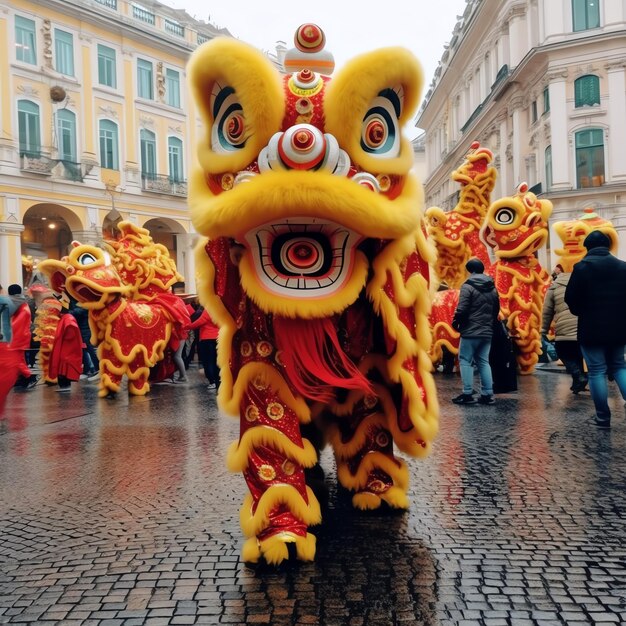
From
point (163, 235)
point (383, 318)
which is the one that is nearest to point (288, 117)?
point (383, 318)

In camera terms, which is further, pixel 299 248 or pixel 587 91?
pixel 587 91

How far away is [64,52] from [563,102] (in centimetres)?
1883

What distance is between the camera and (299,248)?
3.02 m

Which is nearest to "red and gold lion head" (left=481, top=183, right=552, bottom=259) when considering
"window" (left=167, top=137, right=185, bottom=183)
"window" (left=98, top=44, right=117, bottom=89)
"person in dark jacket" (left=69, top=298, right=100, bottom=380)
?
"person in dark jacket" (left=69, top=298, right=100, bottom=380)

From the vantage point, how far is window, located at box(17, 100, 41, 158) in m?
24.9

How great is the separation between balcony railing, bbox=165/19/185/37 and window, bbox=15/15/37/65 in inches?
266

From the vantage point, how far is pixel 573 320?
27.1ft

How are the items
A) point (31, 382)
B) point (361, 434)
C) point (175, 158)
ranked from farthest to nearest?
point (175, 158) → point (31, 382) → point (361, 434)

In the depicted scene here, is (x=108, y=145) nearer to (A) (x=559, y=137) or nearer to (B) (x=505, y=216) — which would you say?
(A) (x=559, y=137)

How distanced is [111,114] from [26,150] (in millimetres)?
4369

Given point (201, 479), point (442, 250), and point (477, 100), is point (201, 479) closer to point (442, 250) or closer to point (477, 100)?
point (442, 250)

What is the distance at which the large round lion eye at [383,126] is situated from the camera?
3080 mm

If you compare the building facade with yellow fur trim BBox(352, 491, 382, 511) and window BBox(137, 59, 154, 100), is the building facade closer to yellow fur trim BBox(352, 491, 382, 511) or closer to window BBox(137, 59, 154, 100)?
window BBox(137, 59, 154, 100)

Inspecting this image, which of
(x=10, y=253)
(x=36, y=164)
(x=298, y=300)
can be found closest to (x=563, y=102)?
(x=36, y=164)
